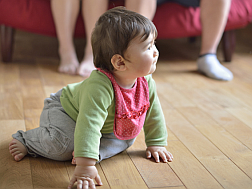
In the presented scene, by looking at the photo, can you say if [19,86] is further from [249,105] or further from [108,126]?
[249,105]

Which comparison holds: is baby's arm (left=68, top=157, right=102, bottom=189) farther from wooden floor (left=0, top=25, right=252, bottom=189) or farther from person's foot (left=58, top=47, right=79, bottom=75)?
person's foot (left=58, top=47, right=79, bottom=75)

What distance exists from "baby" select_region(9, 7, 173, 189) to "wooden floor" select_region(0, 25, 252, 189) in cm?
4

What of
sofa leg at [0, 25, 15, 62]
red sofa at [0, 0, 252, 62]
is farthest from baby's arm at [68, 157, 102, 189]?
sofa leg at [0, 25, 15, 62]

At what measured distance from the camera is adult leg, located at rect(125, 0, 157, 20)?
5.07 ft

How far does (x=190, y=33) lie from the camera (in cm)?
179

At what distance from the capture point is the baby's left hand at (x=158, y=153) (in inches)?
35.2

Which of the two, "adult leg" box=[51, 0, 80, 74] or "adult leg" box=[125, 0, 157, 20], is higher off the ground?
"adult leg" box=[125, 0, 157, 20]

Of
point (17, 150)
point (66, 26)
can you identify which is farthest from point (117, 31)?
point (66, 26)

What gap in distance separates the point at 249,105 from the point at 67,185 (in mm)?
882

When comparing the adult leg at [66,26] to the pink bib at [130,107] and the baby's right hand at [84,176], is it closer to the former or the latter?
the pink bib at [130,107]

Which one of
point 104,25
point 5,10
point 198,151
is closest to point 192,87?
point 198,151

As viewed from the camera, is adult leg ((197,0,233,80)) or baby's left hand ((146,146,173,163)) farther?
adult leg ((197,0,233,80))

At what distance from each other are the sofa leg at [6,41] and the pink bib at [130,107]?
110 centimetres

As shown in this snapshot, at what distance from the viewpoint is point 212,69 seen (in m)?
1.67
